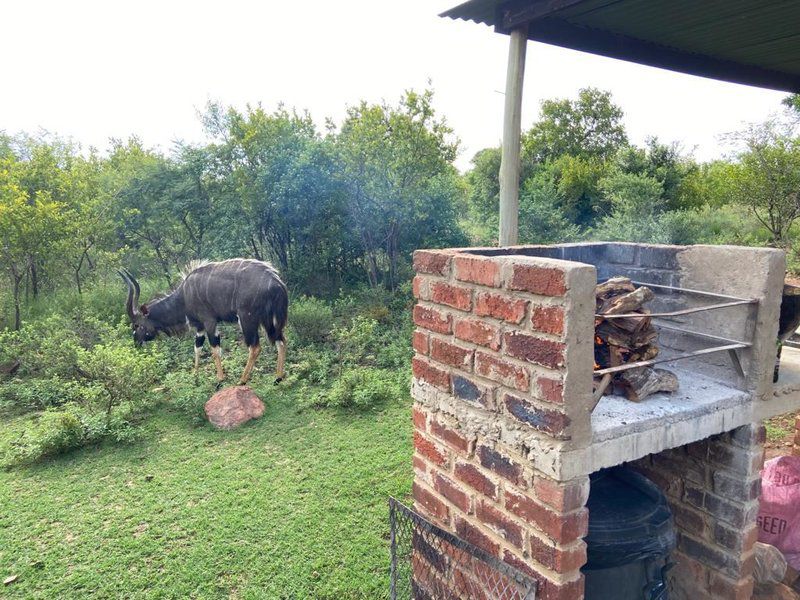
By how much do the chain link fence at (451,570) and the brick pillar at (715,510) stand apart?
1115 millimetres

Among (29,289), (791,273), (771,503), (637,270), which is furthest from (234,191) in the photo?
(791,273)

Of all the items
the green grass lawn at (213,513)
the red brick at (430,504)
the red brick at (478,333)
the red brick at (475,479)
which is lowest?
the green grass lawn at (213,513)

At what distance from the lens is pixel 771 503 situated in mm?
3002

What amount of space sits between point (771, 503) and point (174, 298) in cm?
740

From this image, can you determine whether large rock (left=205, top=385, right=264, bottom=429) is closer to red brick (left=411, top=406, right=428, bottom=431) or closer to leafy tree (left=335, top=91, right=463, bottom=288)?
red brick (left=411, top=406, right=428, bottom=431)

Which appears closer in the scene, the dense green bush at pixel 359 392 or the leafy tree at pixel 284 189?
the dense green bush at pixel 359 392

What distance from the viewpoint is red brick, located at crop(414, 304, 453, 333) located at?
1.97m

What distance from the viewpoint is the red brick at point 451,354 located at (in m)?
1.88

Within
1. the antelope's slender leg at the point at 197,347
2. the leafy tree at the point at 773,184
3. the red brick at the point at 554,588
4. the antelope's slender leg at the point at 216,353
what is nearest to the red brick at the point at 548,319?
the red brick at the point at 554,588

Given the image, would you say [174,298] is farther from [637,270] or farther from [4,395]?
[637,270]

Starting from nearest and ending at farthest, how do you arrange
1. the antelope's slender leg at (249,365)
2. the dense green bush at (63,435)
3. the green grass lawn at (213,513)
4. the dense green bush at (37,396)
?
the green grass lawn at (213,513), the dense green bush at (63,435), the dense green bush at (37,396), the antelope's slender leg at (249,365)

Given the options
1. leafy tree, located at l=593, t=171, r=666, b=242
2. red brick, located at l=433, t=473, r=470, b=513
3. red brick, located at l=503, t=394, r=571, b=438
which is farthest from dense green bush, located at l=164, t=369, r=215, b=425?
leafy tree, located at l=593, t=171, r=666, b=242

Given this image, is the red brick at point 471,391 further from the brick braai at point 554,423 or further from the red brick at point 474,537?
the red brick at point 474,537

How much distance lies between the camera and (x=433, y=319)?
2051mm
